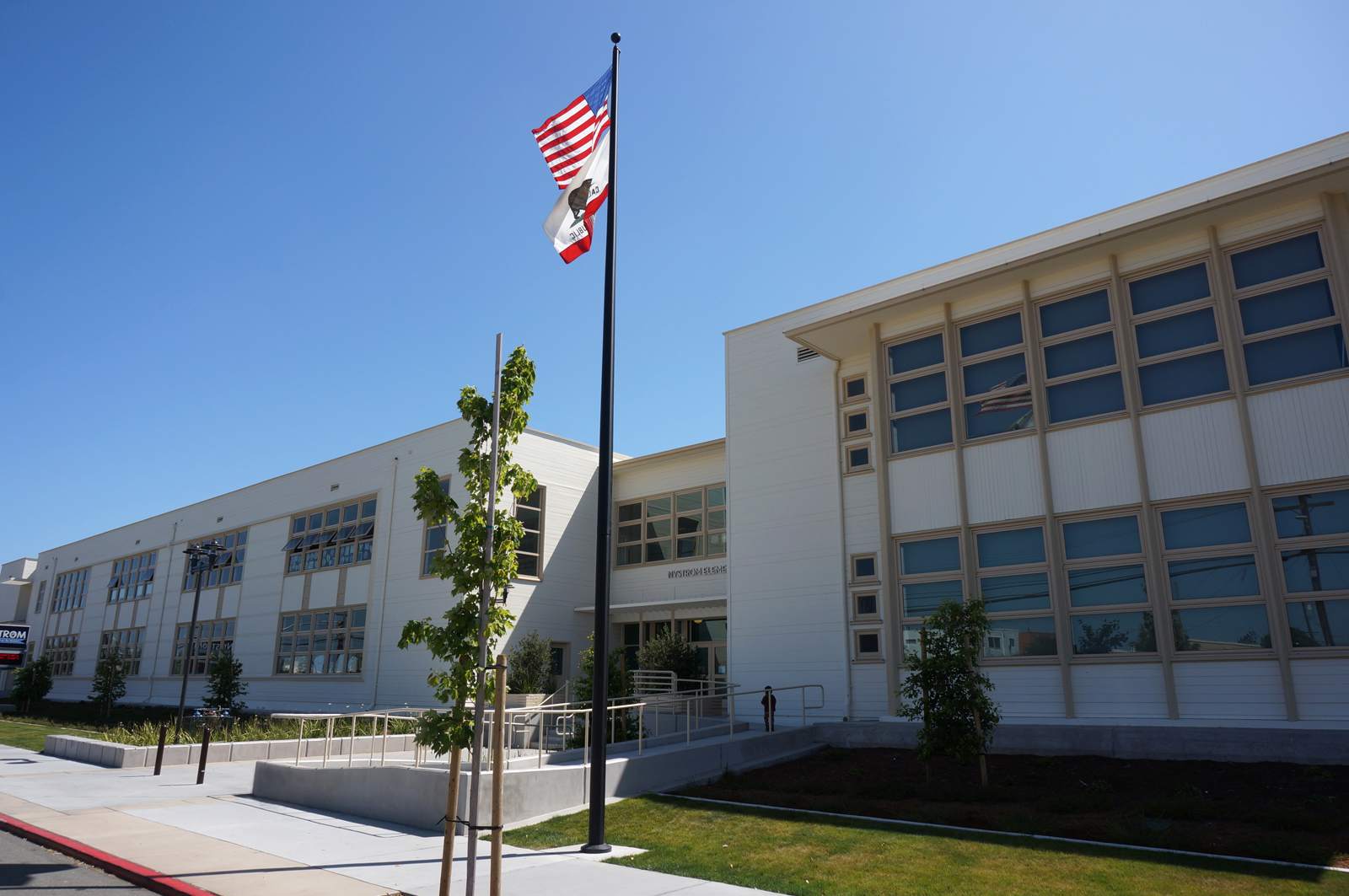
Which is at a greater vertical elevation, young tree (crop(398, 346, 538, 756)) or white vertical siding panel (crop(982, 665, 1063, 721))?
young tree (crop(398, 346, 538, 756))

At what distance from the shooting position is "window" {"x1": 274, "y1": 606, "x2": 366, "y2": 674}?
2966cm

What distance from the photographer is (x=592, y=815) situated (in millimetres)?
9812

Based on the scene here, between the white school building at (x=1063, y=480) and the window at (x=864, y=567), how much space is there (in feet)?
0.15

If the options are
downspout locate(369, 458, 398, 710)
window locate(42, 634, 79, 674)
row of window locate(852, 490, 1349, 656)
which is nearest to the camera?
row of window locate(852, 490, 1349, 656)

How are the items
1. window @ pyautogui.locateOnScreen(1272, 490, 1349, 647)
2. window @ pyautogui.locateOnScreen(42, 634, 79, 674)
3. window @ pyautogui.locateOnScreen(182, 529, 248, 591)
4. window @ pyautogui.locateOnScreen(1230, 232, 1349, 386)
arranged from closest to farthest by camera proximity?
1. window @ pyautogui.locateOnScreen(1272, 490, 1349, 647)
2. window @ pyautogui.locateOnScreen(1230, 232, 1349, 386)
3. window @ pyautogui.locateOnScreen(182, 529, 248, 591)
4. window @ pyautogui.locateOnScreen(42, 634, 79, 674)

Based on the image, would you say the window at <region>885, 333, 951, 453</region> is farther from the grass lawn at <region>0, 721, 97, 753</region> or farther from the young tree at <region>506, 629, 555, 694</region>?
the grass lawn at <region>0, 721, 97, 753</region>

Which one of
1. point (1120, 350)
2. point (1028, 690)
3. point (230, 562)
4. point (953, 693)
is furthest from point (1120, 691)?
point (230, 562)

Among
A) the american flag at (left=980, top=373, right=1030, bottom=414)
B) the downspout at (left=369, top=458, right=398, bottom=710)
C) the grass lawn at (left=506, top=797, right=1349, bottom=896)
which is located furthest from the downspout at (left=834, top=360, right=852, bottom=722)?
the downspout at (left=369, top=458, right=398, bottom=710)

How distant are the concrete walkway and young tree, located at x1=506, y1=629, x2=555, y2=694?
8.92 metres

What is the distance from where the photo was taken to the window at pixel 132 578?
4475 centimetres

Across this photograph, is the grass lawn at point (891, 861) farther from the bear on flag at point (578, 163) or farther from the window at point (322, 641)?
the window at point (322, 641)

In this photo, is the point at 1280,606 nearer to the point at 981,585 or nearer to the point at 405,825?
the point at 981,585

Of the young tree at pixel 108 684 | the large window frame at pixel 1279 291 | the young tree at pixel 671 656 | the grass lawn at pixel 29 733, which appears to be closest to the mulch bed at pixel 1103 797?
the large window frame at pixel 1279 291

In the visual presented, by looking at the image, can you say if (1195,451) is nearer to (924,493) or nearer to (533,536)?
(924,493)
